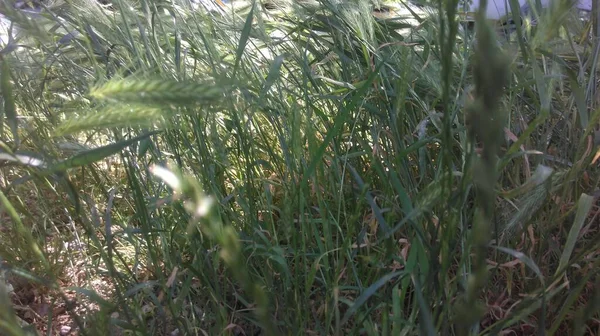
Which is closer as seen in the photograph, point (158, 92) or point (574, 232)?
point (158, 92)

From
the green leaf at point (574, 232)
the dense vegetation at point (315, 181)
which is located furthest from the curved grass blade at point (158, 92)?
the green leaf at point (574, 232)

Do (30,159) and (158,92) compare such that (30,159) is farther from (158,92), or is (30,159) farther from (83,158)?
(158,92)

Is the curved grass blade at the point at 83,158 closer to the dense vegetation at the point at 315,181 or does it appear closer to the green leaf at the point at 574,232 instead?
the dense vegetation at the point at 315,181

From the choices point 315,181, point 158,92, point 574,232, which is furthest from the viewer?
point 315,181

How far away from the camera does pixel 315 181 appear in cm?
115

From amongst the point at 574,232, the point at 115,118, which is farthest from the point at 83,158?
the point at 574,232

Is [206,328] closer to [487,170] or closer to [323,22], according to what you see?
[323,22]

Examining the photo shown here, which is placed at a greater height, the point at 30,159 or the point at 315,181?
the point at 30,159

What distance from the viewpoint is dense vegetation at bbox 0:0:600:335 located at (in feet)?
2.50

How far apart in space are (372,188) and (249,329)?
0.45 metres

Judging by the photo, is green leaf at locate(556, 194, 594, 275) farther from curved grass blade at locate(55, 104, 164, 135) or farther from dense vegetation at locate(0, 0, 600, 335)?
curved grass blade at locate(55, 104, 164, 135)

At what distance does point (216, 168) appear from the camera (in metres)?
1.48

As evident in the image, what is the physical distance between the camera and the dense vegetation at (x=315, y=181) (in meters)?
0.76

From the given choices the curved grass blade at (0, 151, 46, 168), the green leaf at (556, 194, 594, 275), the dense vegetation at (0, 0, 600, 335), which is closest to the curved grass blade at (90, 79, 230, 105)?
the dense vegetation at (0, 0, 600, 335)
